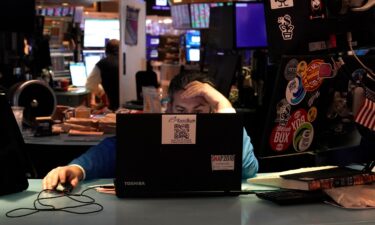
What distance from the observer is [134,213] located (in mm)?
1717

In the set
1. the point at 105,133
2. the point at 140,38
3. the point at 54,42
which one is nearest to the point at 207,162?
the point at 105,133

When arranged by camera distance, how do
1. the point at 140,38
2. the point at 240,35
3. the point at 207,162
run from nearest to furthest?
the point at 207,162, the point at 240,35, the point at 140,38

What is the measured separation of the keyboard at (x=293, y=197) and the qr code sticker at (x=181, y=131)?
354mm

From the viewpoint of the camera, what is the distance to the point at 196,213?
172 centimetres

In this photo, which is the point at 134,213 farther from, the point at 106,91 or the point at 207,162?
the point at 106,91

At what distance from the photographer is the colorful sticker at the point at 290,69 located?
1.70m

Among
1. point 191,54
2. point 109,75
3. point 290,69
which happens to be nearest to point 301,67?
point 290,69

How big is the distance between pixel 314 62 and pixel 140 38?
19.4 feet

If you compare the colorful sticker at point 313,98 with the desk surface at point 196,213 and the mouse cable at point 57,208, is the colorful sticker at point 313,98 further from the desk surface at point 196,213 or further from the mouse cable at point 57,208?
the mouse cable at point 57,208

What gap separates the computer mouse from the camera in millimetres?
1986

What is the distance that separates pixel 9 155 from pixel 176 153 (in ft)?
1.99

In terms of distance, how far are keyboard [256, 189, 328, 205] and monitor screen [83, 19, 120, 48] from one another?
6.52 meters

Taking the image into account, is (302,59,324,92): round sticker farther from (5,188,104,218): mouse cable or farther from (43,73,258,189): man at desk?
(5,188,104,218): mouse cable

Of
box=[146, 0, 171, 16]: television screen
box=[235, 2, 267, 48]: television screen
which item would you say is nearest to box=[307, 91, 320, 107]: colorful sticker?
box=[235, 2, 267, 48]: television screen
